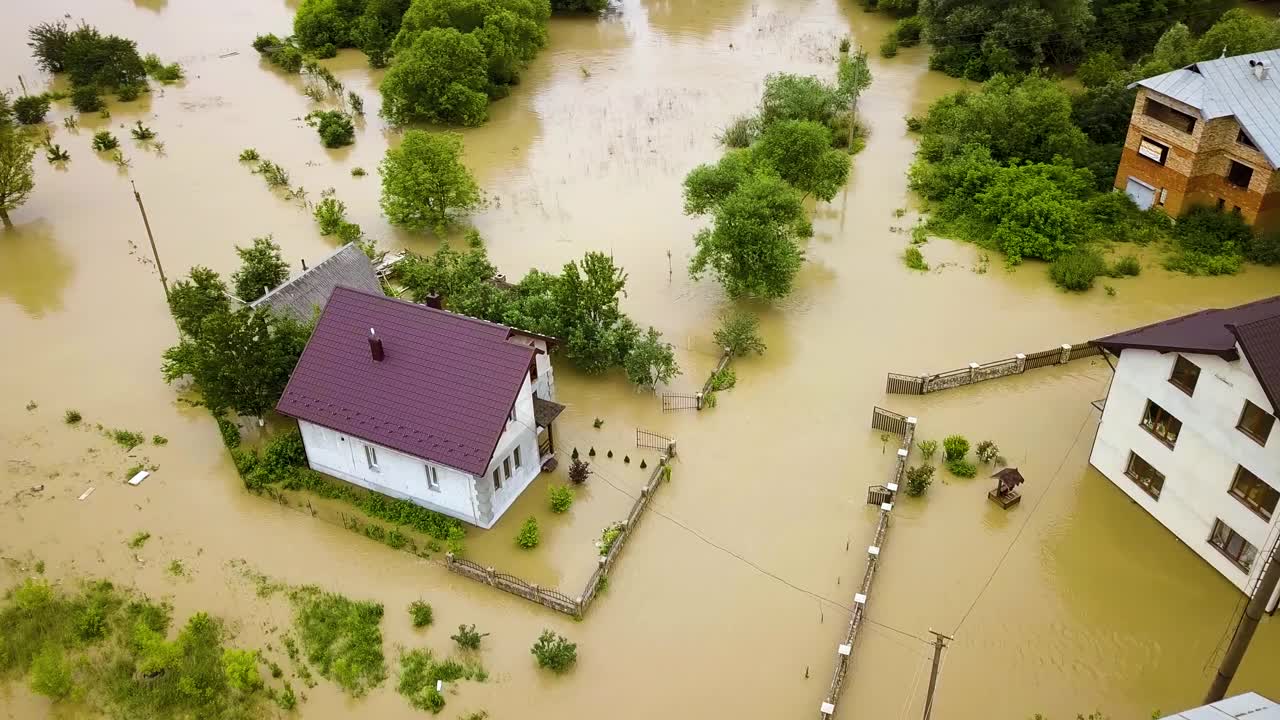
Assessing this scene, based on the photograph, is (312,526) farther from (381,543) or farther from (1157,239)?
(1157,239)

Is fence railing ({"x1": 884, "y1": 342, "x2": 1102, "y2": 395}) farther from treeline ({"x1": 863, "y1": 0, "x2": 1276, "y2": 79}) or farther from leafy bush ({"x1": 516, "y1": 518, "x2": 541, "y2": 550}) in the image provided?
treeline ({"x1": 863, "y1": 0, "x2": 1276, "y2": 79})

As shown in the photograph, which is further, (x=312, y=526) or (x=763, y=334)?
(x=763, y=334)

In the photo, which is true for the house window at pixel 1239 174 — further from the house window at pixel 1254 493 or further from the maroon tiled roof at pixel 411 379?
the maroon tiled roof at pixel 411 379

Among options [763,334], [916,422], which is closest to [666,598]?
[916,422]

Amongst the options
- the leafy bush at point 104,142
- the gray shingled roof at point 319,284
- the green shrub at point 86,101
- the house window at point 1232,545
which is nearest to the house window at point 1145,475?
the house window at point 1232,545

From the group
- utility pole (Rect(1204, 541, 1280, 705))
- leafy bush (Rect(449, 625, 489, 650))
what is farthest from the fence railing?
leafy bush (Rect(449, 625, 489, 650))

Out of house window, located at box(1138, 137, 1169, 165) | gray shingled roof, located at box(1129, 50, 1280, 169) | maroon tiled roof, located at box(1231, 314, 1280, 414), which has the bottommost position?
house window, located at box(1138, 137, 1169, 165)
